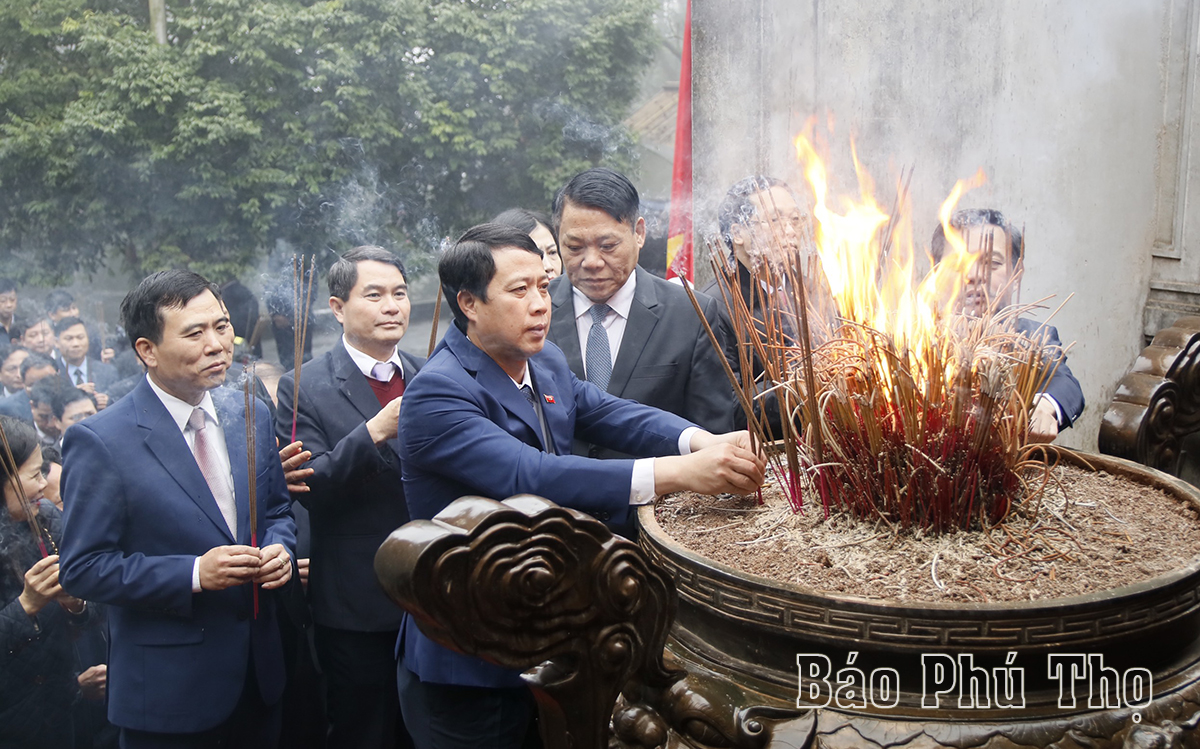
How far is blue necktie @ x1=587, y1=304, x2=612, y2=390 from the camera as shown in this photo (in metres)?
2.60

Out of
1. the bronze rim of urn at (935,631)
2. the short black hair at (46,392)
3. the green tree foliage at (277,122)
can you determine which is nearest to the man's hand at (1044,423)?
the bronze rim of urn at (935,631)

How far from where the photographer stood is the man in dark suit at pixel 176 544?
78.9 inches

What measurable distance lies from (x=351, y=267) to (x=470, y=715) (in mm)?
1343

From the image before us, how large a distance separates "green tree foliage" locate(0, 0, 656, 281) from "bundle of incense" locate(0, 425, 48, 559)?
478cm

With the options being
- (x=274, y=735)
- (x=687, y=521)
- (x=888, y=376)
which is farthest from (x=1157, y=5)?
(x=274, y=735)

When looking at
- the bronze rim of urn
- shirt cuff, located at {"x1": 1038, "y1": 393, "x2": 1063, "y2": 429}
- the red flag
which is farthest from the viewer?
the red flag

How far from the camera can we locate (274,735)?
2.29 meters

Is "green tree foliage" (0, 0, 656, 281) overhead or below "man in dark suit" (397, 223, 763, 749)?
overhead

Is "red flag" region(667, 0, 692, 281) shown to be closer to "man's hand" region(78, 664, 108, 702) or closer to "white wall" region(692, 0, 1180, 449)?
"white wall" region(692, 0, 1180, 449)

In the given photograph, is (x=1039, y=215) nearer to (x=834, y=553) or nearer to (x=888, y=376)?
(x=888, y=376)

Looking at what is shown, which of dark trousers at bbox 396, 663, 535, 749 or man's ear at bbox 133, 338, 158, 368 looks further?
man's ear at bbox 133, 338, 158, 368

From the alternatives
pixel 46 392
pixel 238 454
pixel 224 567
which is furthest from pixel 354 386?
pixel 46 392

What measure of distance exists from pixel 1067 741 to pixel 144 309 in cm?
206

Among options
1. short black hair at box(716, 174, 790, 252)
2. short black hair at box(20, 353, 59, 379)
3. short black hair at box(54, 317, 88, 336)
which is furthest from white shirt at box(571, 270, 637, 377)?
short black hair at box(54, 317, 88, 336)
